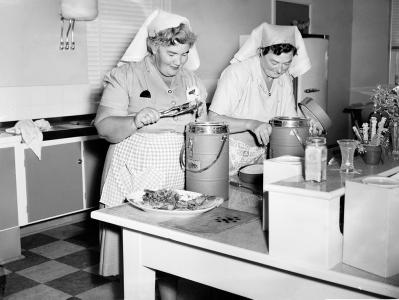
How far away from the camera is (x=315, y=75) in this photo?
729cm

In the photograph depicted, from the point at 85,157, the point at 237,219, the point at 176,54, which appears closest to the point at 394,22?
the point at 85,157

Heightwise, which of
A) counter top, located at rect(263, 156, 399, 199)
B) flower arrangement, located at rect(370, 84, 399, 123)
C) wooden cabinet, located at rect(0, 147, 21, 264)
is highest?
flower arrangement, located at rect(370, 84, 399, 123)

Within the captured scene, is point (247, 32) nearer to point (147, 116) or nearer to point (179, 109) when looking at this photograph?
point (179, 109)

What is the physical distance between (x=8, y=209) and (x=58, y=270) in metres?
0.62

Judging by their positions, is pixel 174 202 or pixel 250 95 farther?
pixel 250 95

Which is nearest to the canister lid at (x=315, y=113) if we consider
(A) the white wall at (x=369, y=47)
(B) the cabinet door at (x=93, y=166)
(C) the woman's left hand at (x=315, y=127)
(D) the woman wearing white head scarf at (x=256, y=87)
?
(C) the woman's left hand at (x=315, y=127)

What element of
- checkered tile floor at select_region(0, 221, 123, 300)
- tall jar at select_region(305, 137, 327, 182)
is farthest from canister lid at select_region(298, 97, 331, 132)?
checkered tile floor at select_region(0, 221, 123, 300)

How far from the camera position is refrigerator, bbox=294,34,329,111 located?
23.1 feet

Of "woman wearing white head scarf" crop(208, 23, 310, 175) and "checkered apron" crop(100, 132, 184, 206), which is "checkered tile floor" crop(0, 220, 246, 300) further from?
"woman wearing white head scarf" crop(208, 23, 310, 175)

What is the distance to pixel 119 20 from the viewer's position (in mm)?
5191

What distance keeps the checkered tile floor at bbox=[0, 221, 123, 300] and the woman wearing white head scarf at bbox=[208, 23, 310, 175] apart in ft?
3.64

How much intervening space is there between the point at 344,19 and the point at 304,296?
7.85 m

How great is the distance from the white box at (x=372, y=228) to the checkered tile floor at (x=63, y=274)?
4.73ft

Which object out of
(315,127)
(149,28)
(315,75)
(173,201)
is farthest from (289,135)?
(315,75)
